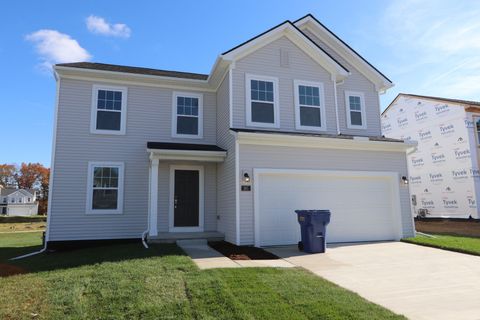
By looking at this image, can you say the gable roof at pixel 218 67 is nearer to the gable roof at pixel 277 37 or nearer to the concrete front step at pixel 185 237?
the gable roof at pixel 277 37

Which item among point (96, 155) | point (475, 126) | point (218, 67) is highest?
point (475, 126)

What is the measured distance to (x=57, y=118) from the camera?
35.7 feet

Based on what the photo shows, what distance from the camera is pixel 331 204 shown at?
10.6m

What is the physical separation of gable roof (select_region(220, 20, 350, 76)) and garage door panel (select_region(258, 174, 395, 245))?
13.2 ft

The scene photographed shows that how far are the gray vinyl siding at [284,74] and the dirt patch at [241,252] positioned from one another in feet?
12.1

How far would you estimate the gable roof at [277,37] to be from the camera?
10739 millimetres

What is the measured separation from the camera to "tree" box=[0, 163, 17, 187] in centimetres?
7919

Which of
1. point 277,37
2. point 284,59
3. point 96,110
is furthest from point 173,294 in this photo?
point 277,37

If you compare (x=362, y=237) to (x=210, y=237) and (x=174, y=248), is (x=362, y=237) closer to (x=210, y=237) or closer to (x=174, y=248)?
(x=210, y=237)

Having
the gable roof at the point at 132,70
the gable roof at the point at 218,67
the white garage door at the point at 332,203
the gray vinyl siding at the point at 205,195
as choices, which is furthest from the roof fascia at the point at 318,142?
the gable roof at the point at 132,70

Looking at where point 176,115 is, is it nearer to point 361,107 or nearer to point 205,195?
point 205,195

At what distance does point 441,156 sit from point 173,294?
23384 millimetres

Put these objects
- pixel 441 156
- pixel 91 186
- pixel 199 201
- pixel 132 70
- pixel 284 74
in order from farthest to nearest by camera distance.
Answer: pixel 441 156, pixel 132 70, pixel 199 201, pixel 284 74, pixel 91 186

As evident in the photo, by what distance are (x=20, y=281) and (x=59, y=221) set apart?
5.12 metres
